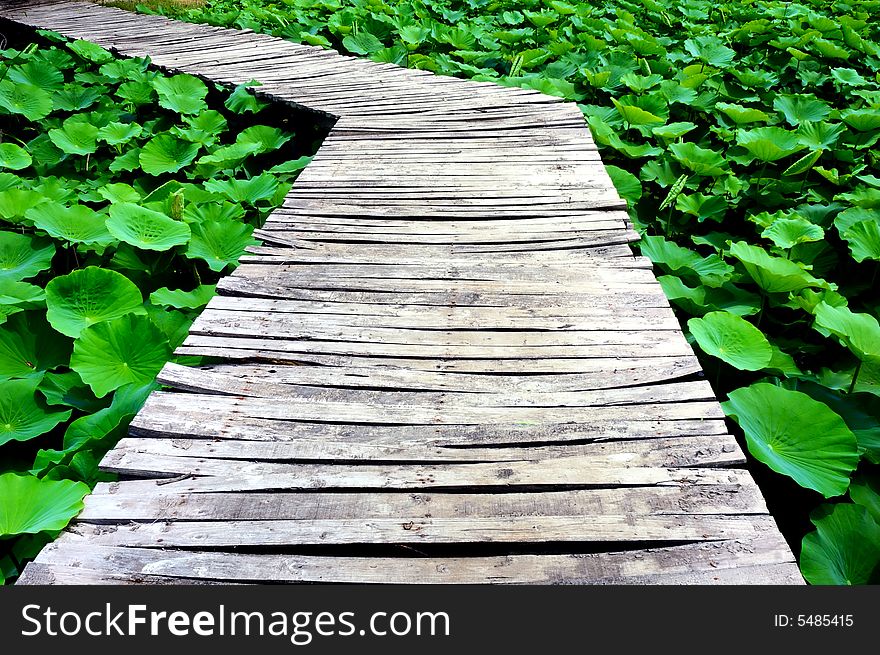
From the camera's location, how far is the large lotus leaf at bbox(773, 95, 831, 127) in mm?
3830

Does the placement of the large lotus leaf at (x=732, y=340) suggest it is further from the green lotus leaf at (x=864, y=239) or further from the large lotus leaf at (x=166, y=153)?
the large lotus leaf at (x=166, y=153)

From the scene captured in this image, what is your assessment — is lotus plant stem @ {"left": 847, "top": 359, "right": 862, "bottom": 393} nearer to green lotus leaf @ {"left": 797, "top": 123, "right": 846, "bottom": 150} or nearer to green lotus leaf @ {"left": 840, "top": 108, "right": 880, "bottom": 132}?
green lotus leaf @ {"left": 797, "top": 123, "right": 846, "bottom": 150}

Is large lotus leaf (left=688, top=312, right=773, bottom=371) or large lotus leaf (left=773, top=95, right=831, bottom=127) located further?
large lotus leaf (left=773, top=95, right=831, bottom=127)

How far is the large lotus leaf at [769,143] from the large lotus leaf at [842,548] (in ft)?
6.64

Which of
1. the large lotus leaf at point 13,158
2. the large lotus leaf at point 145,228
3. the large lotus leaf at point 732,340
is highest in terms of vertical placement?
the large lotus leaf at point 145,228

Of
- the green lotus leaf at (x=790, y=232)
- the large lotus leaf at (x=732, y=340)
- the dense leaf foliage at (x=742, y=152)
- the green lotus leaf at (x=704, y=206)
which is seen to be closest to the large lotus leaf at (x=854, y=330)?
the dense leaf foliage at (x=742, y=152)

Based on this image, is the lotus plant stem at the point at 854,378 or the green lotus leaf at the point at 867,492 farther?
the lotus plant stem at the point at 854,378

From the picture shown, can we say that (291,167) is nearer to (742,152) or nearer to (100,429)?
(100,429)

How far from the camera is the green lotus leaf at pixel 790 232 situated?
264cm

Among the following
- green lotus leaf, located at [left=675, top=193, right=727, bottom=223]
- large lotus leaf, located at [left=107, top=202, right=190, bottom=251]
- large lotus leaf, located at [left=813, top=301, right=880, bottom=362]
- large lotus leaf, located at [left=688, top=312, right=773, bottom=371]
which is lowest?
green lotus leaf, located at [left=675, top=193, right=727, bottom=223]

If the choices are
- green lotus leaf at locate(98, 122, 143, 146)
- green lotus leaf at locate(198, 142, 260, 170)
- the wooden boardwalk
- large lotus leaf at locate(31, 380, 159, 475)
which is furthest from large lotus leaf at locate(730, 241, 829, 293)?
green lotus leaf at locate(98, 122, 143, 146)

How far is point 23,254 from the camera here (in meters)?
2.63

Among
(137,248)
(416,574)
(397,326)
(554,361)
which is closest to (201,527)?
(416,574)

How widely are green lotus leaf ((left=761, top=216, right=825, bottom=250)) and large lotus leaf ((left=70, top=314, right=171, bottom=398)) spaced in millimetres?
2194
